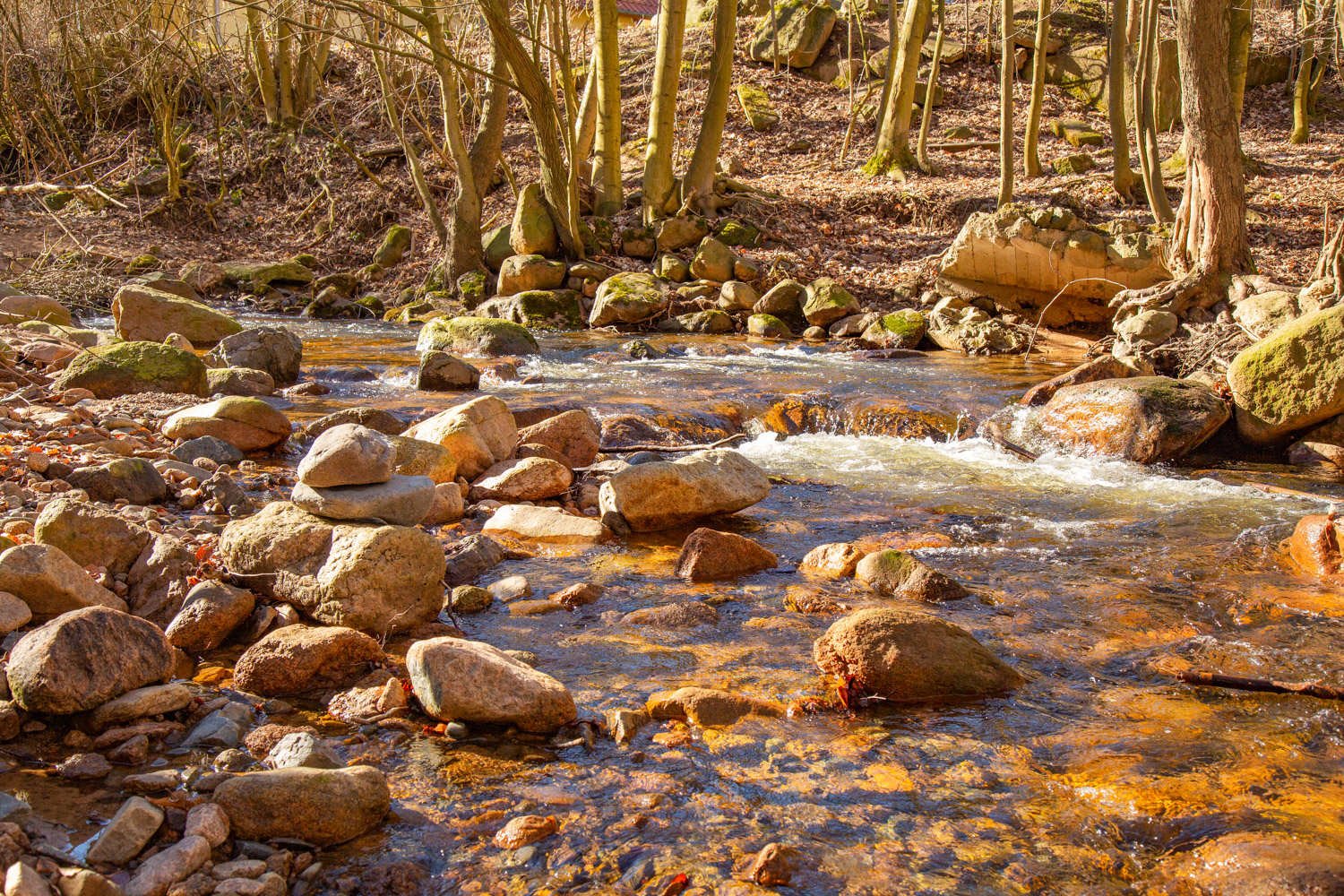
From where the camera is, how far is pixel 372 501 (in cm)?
416

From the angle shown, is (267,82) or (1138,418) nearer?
(1138,418)

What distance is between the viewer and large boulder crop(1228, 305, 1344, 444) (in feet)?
23.6

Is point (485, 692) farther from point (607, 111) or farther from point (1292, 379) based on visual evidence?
point (607, 111)

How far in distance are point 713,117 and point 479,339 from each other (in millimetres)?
Result: 7162

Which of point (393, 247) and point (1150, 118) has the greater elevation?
point (1150, 118)

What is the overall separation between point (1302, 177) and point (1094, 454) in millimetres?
12869

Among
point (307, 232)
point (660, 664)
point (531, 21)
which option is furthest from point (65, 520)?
point (307, 232)

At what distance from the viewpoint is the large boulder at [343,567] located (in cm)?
375

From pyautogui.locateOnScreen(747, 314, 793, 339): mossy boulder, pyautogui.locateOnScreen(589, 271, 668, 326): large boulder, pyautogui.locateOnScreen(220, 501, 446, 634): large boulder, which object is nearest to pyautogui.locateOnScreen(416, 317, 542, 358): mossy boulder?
pyautogui.locateOnScreen(589, 271, 668, 326): large boulder

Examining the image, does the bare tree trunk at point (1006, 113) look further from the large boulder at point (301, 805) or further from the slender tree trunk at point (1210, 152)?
the large boulder at point (301, 805)

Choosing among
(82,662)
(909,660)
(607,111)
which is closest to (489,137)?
(607,111)

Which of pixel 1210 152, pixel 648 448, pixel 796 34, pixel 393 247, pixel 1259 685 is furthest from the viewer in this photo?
pixel 796 34

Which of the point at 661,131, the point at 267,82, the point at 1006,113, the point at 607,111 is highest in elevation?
the point at 267,82

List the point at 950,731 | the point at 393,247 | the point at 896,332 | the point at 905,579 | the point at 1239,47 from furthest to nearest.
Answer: the point at 393,247 → the point at 1239,47 → the point at 896,332 → the point at 905,579 → the point at 950,731
